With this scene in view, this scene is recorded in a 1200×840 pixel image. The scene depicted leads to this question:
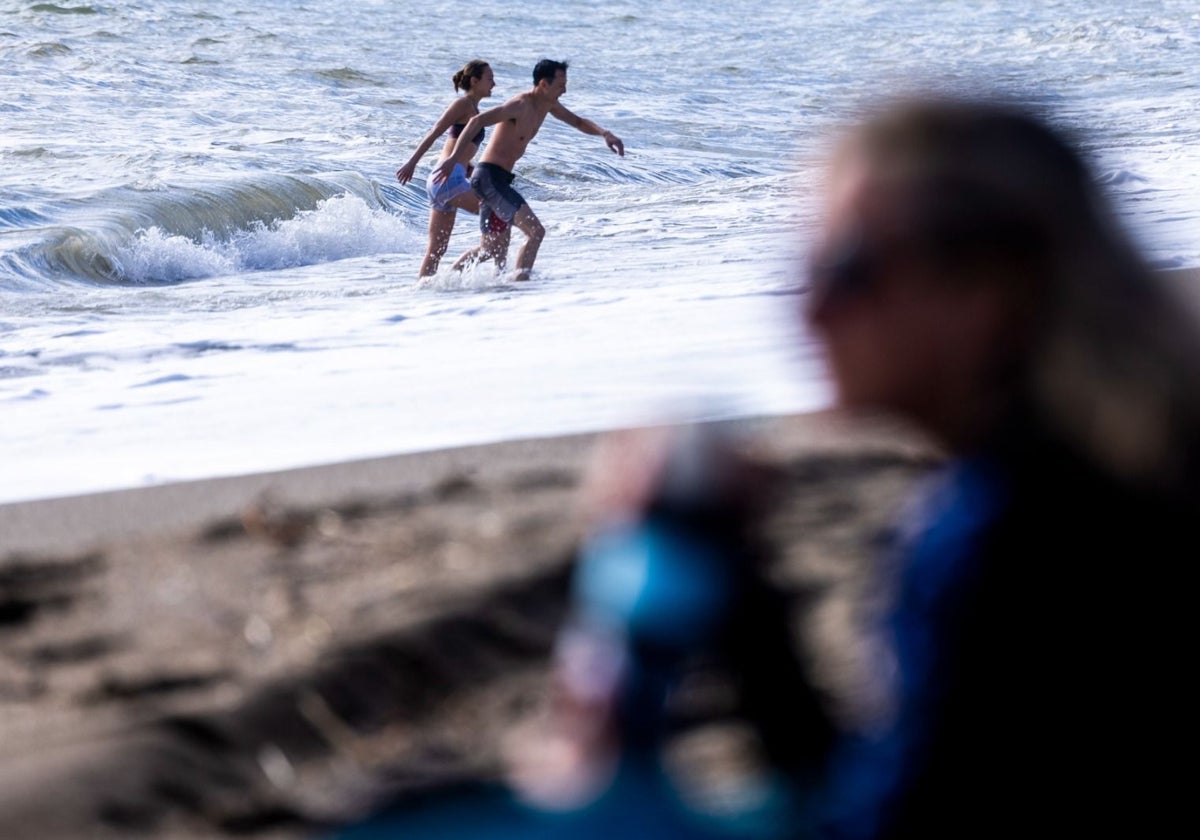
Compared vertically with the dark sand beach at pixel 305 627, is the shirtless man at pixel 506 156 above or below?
below

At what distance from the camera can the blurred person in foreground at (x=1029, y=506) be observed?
1.04m

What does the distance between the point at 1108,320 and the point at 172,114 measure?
61.1ft

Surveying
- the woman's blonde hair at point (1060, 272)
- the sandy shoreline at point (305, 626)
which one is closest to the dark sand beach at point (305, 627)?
the sandy shoreline at point (305, 626)

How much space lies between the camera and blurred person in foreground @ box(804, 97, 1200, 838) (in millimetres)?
1040

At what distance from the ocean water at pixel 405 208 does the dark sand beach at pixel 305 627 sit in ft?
→ 1.51

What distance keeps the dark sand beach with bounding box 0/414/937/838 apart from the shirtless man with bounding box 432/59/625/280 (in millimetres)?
5946

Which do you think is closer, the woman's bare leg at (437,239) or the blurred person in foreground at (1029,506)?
the blurred person in foreground at (1029,506)

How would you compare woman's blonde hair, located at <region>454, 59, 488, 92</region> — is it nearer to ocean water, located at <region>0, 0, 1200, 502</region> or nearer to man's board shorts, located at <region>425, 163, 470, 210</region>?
man's board shorts, located at <region>425, 163, 470, 210</region>

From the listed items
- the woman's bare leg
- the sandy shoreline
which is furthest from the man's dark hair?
the sandy shoreline

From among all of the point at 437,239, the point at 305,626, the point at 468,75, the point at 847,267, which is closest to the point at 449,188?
the point at 437,239

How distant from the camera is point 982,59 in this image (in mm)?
30812

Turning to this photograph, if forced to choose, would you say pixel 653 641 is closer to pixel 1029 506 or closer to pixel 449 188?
pixel 1029 506

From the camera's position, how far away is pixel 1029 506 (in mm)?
1055

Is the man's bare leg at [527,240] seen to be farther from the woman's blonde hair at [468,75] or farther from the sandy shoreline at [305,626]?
the sandy shoreline at [305,626]
